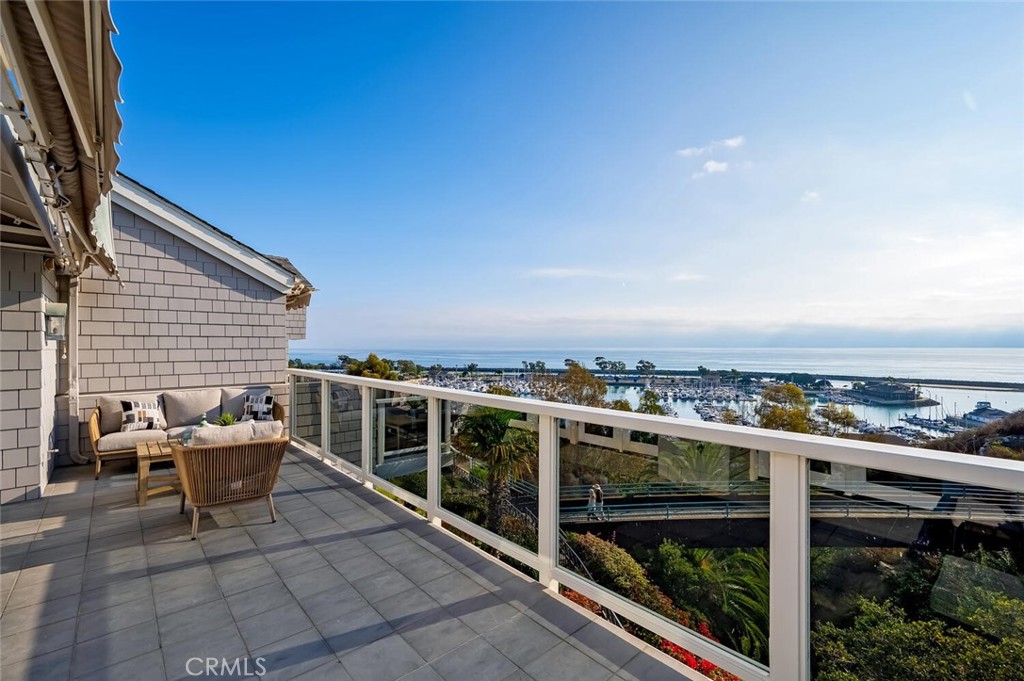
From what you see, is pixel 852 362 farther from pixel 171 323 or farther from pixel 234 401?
pixel 171 323

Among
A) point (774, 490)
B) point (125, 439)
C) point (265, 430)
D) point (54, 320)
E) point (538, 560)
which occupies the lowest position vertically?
point (538, 560)

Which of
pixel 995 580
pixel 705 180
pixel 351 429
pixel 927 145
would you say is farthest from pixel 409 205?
pixel 995 580

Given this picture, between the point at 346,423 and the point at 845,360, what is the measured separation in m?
34.8

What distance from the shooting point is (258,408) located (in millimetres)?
6820

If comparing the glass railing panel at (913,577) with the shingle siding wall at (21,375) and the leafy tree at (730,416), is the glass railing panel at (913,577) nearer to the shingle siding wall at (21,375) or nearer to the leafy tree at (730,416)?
the shingle siding wall at (21,375)

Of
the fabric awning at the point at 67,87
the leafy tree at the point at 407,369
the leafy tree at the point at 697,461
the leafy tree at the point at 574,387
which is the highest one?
the fabric awning at the point at 67,87

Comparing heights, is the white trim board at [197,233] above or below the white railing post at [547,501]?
above

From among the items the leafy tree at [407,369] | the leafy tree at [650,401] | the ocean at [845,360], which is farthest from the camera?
the leafy tree at [407,369]

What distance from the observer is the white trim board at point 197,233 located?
6.47m

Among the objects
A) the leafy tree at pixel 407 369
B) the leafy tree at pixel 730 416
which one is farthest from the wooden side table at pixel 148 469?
the leafy tree at pixel 407 369

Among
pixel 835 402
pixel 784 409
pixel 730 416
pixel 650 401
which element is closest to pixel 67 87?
pixel 730 416

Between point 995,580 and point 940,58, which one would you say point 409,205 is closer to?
point 940,58

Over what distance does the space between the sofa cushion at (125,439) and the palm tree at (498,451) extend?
187 inches

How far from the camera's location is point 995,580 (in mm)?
1362
